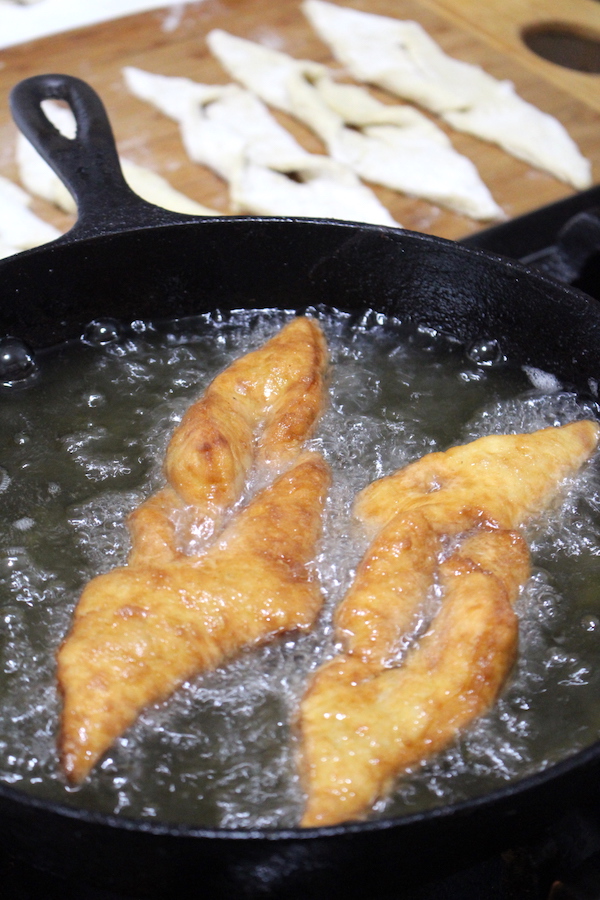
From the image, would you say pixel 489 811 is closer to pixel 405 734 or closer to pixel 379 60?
pixel 405 734

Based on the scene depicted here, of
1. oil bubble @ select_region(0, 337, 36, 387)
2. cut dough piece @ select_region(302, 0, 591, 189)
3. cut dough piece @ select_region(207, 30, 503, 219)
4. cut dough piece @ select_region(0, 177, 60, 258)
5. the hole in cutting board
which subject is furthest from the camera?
the hole in cutting board

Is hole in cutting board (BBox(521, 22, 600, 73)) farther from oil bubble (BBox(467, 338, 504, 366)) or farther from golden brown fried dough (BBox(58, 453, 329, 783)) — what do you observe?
golden brown fried dough (BBox(58, 453, 329, 783))

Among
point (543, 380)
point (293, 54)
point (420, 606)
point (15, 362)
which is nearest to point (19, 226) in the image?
point (15, 362)

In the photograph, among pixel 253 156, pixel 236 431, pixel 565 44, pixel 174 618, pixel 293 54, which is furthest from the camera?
pixel 565 44

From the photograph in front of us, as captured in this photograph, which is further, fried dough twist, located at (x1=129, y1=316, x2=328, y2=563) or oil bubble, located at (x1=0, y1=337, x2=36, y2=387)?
oil bubble, located at (x1=0, y1=337, x2=36, y2=387)

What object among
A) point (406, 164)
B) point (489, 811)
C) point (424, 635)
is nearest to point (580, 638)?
point (424, 635)

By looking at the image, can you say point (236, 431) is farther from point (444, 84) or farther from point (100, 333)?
point (444, 84)

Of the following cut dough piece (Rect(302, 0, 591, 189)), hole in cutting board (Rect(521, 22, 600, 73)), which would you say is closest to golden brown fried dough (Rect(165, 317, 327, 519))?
cut dough piece (Rect(302, 0, 591, 189))
